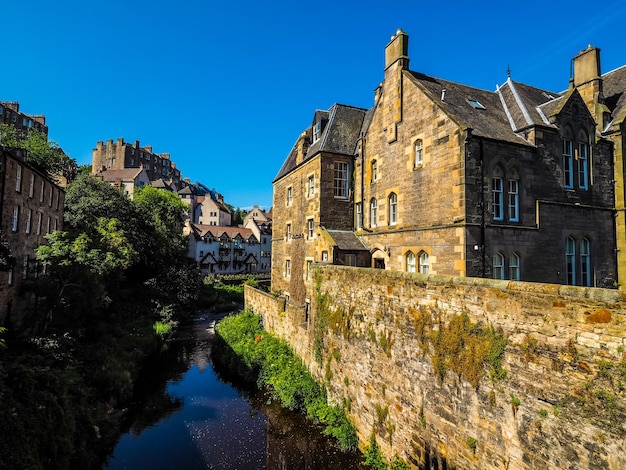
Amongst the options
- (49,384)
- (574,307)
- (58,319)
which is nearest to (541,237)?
(574,307)

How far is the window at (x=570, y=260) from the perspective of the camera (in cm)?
1659

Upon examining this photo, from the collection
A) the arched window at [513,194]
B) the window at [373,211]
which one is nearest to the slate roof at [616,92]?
the arched window at [513,194]

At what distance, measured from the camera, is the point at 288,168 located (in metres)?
28.6

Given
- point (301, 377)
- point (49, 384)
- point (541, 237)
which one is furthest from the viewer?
point (301, 377)

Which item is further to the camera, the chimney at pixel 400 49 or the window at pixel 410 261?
the chimney at pixel 400 49

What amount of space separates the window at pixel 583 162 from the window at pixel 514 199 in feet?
14.2

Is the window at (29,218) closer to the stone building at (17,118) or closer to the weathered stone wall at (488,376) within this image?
the weathered stone wall at (488,376)

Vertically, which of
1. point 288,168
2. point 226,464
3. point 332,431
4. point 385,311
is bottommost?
point 226,464

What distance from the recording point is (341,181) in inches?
895

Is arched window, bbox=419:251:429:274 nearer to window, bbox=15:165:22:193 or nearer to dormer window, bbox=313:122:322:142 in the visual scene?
dormer window, bbox=313:122:322:142

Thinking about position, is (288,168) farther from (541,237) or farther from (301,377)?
(541,237)

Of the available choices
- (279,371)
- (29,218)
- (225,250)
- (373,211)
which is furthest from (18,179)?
(225,250)

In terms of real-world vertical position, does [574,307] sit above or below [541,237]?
below

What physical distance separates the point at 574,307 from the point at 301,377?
13.4 meters
